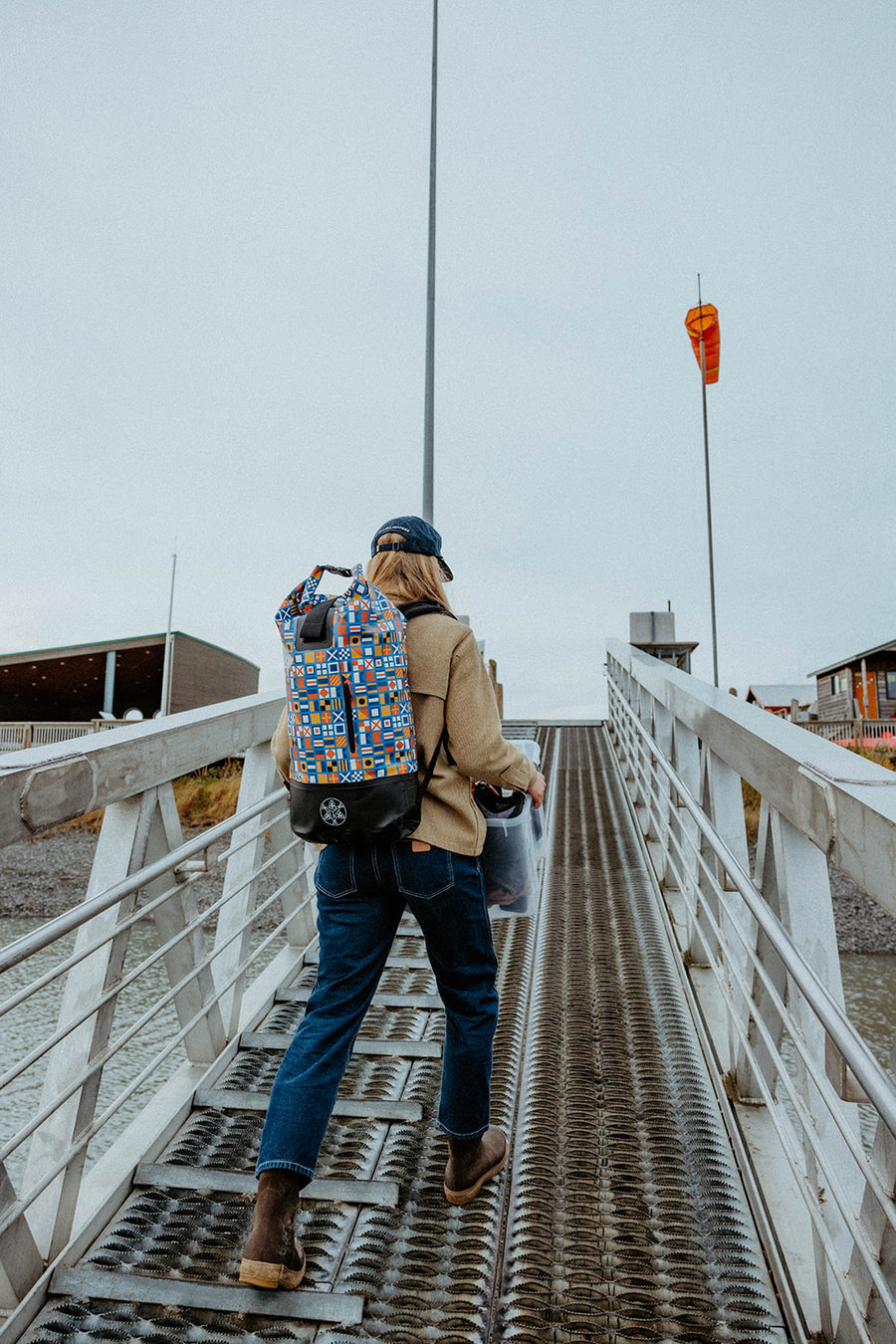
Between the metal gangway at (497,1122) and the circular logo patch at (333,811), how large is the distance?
0.62 meters

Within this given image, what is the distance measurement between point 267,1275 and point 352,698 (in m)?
1.30

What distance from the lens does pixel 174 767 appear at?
2.56 metres

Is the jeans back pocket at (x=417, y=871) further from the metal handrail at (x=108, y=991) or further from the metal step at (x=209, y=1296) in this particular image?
the metal step at (x=209, y=1296)

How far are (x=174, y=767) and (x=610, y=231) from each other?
23.7 metres

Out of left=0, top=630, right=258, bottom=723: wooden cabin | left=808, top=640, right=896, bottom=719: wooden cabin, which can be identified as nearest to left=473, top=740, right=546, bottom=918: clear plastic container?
left=0, top=630, right=258, bottom=723: wooden cabin

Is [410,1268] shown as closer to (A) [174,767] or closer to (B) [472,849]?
(B) [472,849]

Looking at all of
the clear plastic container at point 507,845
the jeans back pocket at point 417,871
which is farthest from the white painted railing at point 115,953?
the clear plastic container at point 507,845

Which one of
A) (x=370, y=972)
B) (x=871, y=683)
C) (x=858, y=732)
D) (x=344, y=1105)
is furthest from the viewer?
(x=871, y=683)

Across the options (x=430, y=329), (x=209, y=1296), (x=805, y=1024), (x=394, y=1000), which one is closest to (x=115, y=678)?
(x=430, y=329)

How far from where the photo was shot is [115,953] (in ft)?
7.20

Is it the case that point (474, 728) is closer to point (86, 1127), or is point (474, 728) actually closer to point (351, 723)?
point (351, 723)

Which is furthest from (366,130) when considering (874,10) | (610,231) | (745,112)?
(610,231)

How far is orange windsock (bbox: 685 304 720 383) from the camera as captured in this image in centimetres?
2164

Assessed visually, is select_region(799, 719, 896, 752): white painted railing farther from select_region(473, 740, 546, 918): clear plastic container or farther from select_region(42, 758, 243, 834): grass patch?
select_region(473, 740, 546, 918): clear plastic container
